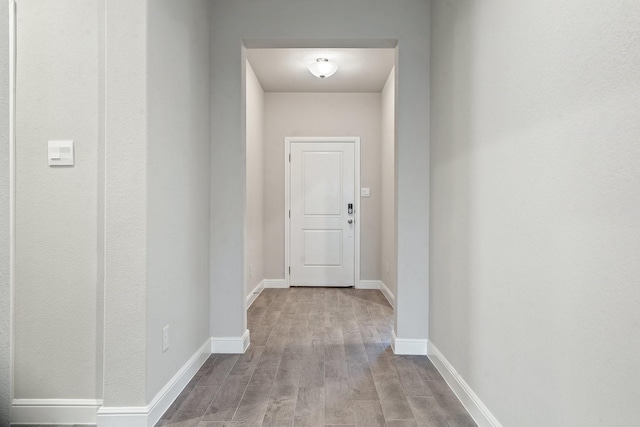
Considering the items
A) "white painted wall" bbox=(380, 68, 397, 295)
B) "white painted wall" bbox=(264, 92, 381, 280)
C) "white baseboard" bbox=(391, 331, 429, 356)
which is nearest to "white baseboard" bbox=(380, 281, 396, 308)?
"white painted wall" bbox=(380, 68, 397, 295)

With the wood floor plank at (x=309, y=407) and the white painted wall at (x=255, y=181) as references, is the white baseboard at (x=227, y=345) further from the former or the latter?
the white painted wall at (x=255, y=181)

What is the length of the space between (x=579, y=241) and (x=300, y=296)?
3.72 m

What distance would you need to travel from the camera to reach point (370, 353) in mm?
2719

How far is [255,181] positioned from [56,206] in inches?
114

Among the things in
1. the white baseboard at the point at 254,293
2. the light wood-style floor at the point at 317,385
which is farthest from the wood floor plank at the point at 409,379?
the white baseboard at the point at 254,293

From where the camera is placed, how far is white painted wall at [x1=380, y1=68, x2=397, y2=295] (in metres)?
4.31

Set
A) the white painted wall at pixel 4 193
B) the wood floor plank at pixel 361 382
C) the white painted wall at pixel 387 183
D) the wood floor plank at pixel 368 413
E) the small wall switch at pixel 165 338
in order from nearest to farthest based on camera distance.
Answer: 1. the white painted wall at pixel 4 193
2. the wood floor plank at pixel 368 413
3. the small wall switch at pixel 165 338
4. the wood floor plank at pixel 361 382
5. the white painted wall at pixel 387 183

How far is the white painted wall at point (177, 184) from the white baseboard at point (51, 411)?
0.32 m

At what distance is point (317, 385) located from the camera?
2213 millimetres

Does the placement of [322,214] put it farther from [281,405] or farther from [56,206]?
[56,206]

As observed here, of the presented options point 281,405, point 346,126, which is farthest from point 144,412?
point 346,126

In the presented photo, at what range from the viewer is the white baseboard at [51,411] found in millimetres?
1810

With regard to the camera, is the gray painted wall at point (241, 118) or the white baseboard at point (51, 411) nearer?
the white baseboard at point (51, 411)


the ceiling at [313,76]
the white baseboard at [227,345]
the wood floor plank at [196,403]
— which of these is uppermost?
the ceiling at [313,76]
